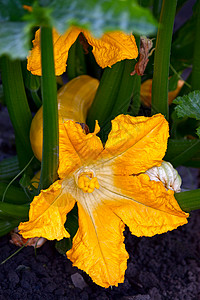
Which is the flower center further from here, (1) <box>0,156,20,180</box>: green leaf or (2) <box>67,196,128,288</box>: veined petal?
(1) <box>0,156,20,180</box>: green leaf

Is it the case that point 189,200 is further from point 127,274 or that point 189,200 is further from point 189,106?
point 127,274

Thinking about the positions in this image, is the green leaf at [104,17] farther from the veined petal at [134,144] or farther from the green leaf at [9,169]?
the green leaf at [9,169]

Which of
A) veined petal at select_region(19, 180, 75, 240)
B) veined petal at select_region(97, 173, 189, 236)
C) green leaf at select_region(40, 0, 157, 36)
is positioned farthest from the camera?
veined petal at select_region(97, 173, 189, 236)

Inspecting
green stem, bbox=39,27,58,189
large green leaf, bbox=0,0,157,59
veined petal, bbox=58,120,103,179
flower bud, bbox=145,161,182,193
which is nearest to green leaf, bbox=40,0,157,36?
large green leaf, bbox=0,0,157,59

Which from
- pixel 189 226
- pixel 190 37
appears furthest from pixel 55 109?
pixel 190 37

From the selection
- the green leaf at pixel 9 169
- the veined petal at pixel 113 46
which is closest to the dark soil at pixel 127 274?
the green leaf at pixel 9 169

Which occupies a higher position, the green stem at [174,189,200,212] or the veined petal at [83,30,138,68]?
the veined petal at [83,30,138,68]
